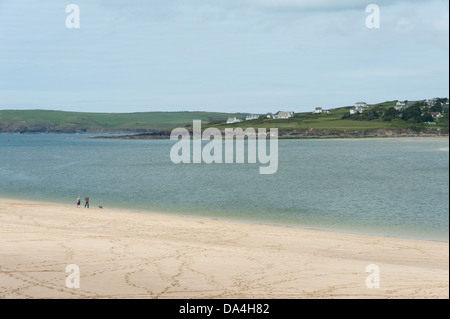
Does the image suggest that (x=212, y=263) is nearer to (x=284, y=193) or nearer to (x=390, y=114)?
(x=284, y=193)

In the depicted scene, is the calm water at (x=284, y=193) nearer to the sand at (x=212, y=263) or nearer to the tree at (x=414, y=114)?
the sand at (x=212, y=263)

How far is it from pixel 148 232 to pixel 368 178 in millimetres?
41066

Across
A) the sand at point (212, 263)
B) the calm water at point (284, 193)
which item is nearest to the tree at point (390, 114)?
the calm water at point (284, 193)

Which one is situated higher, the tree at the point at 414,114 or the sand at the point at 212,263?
the tree at the point at 414,114

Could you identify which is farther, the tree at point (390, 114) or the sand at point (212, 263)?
the tree at point (390, 114)

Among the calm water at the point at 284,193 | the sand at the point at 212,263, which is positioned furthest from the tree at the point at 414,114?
the sand at the point at 212,263

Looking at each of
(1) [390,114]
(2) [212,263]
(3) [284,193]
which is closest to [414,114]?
(1) [390,114]

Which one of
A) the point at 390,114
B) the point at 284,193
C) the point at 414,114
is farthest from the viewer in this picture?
the point at 390,114

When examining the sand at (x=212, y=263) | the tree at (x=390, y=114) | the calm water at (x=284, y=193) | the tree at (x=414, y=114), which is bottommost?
the sand at (x=212, y=263)

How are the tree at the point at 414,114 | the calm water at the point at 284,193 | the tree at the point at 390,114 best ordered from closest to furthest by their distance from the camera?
the calm water at the point at 284,193 → the tree at the point at 414,114 → the tree at the point at 390,114

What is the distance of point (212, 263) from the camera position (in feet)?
59.2

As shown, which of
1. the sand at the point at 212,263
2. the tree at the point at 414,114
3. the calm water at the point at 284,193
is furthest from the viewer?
the tree at the point at 414,114

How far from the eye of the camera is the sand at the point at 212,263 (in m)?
14.4
